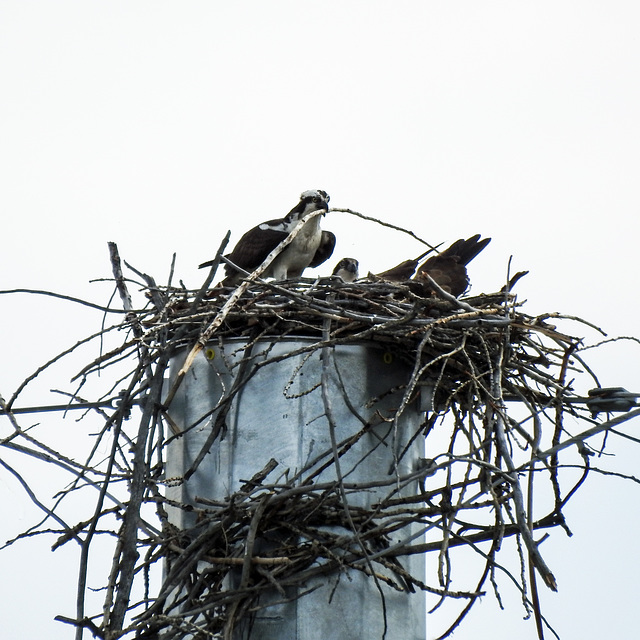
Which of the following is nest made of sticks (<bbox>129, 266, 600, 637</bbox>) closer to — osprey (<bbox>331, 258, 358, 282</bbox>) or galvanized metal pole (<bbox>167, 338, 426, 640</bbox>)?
galvanized metal pole (<bbox>167, 338, 426, 640</bbox>)

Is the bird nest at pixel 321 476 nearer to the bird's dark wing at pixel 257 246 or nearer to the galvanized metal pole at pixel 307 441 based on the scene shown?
the galvanized metal pole at pixel 307 441

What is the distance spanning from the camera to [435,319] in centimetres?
385

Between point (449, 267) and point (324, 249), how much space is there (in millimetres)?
1129

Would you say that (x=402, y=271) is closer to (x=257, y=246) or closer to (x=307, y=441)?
(x=257, y=246)

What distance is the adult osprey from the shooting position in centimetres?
532

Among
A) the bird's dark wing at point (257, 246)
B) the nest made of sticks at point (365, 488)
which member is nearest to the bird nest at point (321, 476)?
the nest made of sticks at point (365, 488)

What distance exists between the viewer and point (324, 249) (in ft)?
20.9

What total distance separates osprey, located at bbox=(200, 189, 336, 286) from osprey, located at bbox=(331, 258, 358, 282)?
0.13m

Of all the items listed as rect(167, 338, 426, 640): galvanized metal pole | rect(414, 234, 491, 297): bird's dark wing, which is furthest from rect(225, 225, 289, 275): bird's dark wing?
rect(167, 338, 426, 640): galvanized metal pole

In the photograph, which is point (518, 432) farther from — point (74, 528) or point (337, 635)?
point (74, 528)

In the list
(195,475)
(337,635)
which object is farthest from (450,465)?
(195,475)

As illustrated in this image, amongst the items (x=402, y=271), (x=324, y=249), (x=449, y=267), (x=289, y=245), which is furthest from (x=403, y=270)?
(x=324, y=249)

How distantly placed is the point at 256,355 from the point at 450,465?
799 mm

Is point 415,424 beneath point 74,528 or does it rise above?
above
